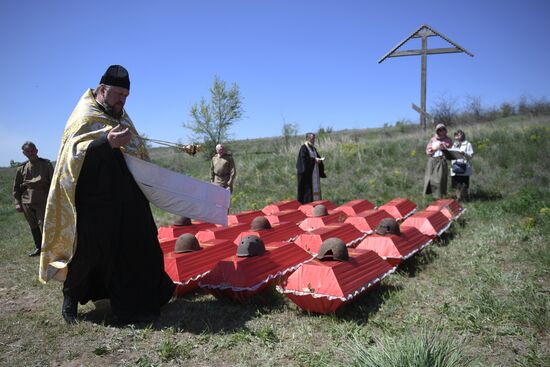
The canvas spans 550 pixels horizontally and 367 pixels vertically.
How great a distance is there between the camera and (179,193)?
4.64 m

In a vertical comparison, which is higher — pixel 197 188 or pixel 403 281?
pixel 197 188

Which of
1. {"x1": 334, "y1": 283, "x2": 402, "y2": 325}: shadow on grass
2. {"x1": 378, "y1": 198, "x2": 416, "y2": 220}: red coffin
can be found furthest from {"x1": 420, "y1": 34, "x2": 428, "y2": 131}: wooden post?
{"x1": 334, "y1": 283, "x2": 402, "y2": 325}: shadow on grass

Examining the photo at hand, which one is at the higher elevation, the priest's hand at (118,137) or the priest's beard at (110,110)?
the priest's beard at (110,110)

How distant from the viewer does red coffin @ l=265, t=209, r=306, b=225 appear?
7.71 m

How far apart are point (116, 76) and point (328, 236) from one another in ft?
11.2

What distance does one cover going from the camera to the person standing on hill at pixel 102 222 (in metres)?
4.26

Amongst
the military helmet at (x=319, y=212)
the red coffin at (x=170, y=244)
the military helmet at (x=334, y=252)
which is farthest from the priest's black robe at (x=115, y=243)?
the military helmet at (x=319, y=212)

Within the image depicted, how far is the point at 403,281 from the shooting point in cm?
529

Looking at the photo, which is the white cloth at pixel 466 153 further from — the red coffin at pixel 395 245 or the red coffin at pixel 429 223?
the red coffin at pixel 395 245

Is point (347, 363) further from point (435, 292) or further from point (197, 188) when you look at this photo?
point (197, 188)

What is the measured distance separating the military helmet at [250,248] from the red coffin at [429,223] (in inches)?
99.2

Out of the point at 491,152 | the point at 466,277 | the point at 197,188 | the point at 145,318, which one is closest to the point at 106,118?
the point at 197,188

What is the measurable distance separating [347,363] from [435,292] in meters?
2.18

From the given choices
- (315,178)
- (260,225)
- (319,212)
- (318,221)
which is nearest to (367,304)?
(260,225)
